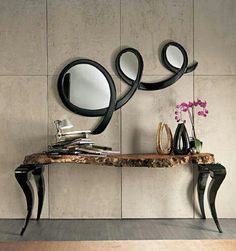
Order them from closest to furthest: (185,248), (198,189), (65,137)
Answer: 1. (185,248)
2. (65,137)
3. (198,189)

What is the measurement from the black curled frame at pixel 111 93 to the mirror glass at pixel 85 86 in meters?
0.03

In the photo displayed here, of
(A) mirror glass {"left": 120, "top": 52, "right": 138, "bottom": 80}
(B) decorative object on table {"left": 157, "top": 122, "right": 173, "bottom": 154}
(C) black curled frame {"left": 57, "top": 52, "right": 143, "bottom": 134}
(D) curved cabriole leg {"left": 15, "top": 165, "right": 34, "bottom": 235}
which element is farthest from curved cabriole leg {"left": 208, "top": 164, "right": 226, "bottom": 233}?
(D) curved cabriole leg {"left": 15, "top": 165, "right": 34, "bottom": 235}

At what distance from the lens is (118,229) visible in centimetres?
432

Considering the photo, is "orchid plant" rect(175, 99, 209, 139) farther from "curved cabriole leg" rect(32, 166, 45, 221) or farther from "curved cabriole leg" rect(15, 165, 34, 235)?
"curved cabriole leg" rect(15, 165, 34, 235)

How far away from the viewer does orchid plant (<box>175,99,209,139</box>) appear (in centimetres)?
455

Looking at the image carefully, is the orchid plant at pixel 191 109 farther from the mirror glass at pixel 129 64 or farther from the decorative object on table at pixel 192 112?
the mirror glass at pixel 129 64

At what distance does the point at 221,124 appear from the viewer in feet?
16.0

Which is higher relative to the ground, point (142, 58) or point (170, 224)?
point (142, 58)

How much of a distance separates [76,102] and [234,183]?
1946 millimetres

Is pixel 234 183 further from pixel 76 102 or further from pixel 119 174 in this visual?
pixel 76 102

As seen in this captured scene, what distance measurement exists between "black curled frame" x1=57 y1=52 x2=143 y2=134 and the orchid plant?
0.53m

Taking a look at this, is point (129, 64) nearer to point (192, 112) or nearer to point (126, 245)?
point (192, 112)

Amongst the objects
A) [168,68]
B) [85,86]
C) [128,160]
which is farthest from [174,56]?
[128,160]

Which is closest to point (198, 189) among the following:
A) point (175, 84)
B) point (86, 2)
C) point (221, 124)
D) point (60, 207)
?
point (221, 124)
